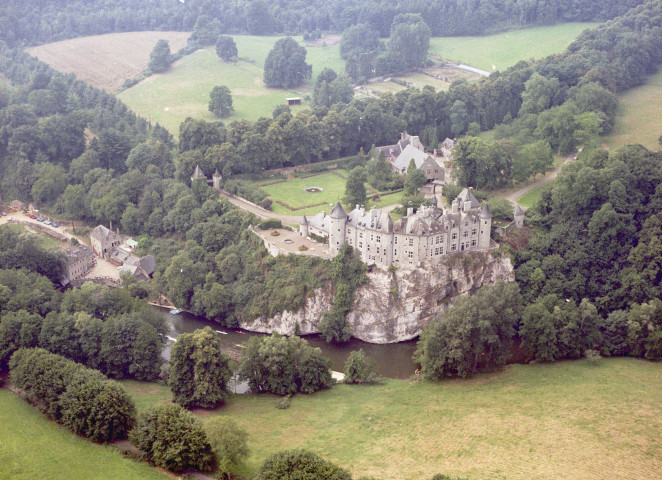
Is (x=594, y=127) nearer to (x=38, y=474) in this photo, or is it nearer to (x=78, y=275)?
(x=78, y=275)

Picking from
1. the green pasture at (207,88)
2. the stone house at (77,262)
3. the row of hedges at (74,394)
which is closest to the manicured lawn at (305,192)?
the stone house at (77,262)

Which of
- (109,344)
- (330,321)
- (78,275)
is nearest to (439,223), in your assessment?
(330,321)

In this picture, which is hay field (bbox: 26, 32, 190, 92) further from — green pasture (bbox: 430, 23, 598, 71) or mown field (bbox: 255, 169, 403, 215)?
green pasture (bbox: 430, 23, 598, 71)

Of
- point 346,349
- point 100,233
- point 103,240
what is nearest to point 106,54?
point 100,233

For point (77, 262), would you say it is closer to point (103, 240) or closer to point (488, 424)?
point (103, 240)

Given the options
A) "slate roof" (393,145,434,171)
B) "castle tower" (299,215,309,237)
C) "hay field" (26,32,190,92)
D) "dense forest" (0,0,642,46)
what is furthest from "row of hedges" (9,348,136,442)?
"dense forest" (0,0,642,46)
